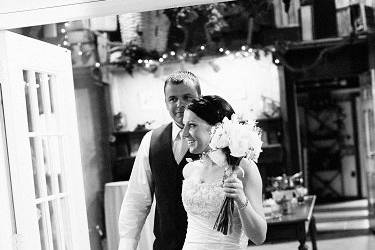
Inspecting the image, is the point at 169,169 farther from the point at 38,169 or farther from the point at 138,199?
the point at 38,169

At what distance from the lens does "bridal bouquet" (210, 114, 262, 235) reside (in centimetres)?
298

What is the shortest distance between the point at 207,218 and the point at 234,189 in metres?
0.36

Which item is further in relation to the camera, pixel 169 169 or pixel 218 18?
pixel 218 18

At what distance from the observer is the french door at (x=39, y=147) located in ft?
11.0

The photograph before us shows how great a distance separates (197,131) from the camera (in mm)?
3225

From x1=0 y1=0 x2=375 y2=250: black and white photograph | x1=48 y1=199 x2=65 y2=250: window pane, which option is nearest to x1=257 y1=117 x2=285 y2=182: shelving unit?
x1=0 y1=0 x2=375 y2=250: black and white photograph

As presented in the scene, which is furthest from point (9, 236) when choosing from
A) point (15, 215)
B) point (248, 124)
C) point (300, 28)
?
point (300, 28)

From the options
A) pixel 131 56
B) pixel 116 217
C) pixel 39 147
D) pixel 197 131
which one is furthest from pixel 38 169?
pixel 131 56

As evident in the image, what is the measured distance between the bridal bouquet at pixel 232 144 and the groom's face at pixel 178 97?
66 cm

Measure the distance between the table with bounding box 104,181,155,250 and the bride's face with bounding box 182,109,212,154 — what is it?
8.20 feet

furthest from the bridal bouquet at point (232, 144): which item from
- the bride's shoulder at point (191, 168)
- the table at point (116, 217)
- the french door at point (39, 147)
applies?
the table at point (116, 217)

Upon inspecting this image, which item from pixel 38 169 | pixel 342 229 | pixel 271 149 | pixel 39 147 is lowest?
pixel 342 229

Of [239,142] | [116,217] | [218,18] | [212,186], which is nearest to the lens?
[239,142]

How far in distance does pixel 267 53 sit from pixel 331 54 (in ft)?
3.75
